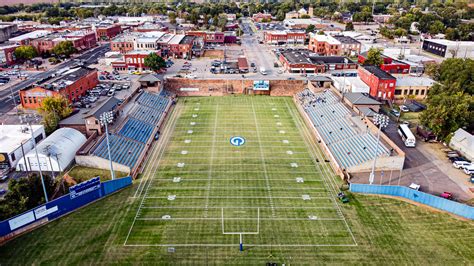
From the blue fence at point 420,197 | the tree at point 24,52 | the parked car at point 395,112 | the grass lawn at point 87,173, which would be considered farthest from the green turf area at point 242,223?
the tree at point 24,52

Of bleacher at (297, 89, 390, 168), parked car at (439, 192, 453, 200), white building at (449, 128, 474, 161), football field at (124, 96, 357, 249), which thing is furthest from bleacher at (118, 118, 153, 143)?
white building at (449, 128, 474, 161)

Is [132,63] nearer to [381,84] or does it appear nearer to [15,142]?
[15,142]

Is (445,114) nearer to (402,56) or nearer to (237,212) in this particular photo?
(237,212)

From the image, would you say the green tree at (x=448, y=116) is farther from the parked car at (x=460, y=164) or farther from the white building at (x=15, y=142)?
the white building at (x=15, y=142)

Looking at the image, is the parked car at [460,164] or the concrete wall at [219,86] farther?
the concrete wall at [219,86]

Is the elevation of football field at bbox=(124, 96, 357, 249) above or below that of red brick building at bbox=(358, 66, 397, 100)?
below

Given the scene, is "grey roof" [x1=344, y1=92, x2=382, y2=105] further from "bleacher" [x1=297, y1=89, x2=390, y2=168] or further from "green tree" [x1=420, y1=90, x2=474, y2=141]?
"green tree" [x1=420, y1=90, x2=474, y2=141]
